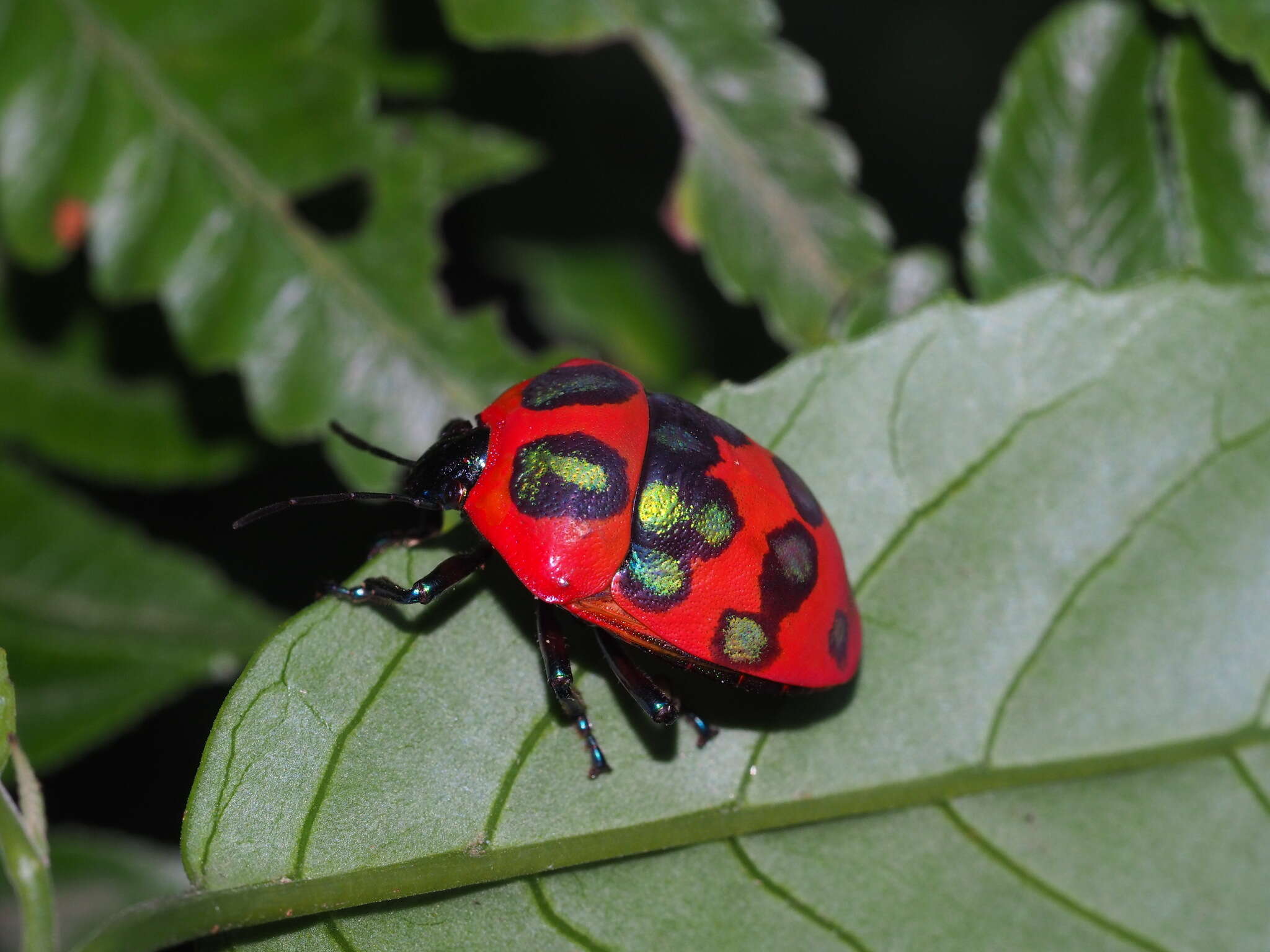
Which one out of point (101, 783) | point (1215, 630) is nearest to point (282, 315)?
point (101, 783)

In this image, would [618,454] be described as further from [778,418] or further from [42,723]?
[42,723]

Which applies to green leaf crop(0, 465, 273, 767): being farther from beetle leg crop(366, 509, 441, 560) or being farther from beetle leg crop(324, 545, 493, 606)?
beetle leg crop(324, 545, 493, 606)

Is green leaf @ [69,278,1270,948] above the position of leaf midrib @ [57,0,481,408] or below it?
below

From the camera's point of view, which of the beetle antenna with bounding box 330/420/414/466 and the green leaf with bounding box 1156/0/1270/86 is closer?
the beetle antenna with bounding box 330/420/414/466

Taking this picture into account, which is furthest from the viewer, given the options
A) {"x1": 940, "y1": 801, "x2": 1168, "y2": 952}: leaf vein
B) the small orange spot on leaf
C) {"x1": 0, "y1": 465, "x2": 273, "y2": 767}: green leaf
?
{"x1": 0, "y1": 465, "x2": 273, "y2": 767}: green leaf

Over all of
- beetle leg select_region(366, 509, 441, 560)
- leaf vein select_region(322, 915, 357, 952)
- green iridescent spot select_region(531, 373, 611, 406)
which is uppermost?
green iridescent spot select_region(531, 373, 611, 406)

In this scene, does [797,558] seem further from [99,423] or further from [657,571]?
[99,423]

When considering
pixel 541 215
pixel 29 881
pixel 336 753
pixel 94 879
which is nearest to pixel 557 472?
pixel 336 753

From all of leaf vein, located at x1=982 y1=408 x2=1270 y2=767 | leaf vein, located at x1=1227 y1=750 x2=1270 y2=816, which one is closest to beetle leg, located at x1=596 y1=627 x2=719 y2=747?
leaf vein, located at x1=982 y1=408 x2=1270 y2=767

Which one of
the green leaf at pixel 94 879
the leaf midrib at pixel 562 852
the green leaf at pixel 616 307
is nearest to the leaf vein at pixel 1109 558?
the leaf midrib at pixel 562 852
